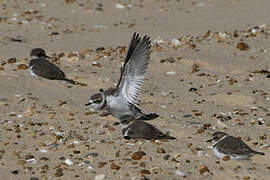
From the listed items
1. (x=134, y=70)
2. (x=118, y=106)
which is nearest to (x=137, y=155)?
(x=118, y=106)

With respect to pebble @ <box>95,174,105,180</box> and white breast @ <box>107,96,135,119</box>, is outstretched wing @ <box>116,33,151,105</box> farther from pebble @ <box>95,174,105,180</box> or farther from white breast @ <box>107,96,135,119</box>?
pebble @ <box>95,174,105,180</box>

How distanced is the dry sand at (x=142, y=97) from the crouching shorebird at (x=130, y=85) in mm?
268

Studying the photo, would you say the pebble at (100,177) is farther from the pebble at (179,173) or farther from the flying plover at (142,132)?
the flying plover at (142,132)

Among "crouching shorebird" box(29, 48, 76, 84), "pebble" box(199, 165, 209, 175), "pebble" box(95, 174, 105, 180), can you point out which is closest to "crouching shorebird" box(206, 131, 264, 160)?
"pebble" box(199, 165, 209, 175)

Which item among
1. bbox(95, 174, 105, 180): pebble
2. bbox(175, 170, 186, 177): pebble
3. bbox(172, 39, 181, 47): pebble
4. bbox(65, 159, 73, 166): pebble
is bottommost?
bbox(65, 159, 73, 166): pebble

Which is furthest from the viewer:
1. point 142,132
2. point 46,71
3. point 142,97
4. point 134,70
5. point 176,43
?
point 176,43

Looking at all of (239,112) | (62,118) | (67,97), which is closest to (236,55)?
(239,112)

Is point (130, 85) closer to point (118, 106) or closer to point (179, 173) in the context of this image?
point (118, 106)

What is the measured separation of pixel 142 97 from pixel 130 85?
4.58 ft

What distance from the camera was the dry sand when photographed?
5723mm

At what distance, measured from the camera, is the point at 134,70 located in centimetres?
679

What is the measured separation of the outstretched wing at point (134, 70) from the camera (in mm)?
6746

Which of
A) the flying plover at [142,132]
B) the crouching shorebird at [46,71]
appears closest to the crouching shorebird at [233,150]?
the flying plover at [142,132]

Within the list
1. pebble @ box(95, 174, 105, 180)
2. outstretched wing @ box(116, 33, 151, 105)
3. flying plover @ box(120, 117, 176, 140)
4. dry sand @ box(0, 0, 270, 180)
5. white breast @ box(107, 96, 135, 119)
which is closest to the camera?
pebble @ box(95, 174, 105, 180)
